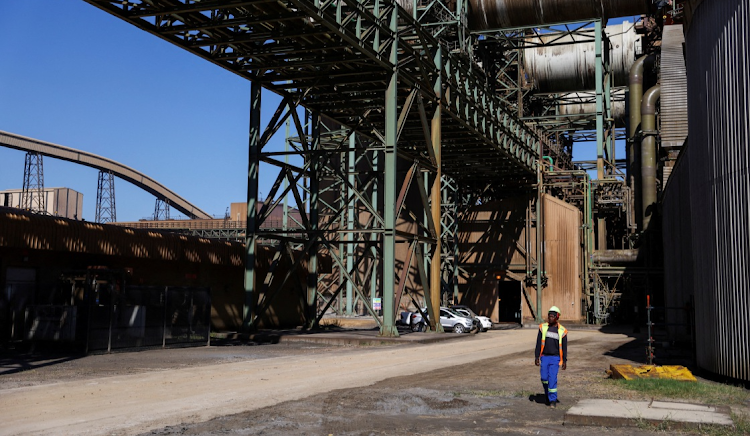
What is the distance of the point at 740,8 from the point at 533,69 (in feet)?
165

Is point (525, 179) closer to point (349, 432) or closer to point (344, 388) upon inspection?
point (344, 388)

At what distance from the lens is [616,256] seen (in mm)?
49312

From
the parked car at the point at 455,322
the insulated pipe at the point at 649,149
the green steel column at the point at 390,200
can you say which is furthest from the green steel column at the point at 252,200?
the insulated pipe at the point at 649,149

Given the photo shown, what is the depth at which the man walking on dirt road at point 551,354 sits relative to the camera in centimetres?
1168

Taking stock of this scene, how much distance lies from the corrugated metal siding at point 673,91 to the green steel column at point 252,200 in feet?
61.2

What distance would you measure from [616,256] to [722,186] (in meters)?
35.9

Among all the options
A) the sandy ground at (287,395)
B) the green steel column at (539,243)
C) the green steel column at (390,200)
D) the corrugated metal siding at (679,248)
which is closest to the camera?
the sandy ground at (287,395)

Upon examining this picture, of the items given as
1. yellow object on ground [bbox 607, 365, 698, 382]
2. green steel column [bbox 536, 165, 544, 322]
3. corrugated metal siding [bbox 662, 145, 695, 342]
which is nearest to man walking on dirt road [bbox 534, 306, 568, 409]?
yellow object on ground [bbox 607, 365, 698, 382]

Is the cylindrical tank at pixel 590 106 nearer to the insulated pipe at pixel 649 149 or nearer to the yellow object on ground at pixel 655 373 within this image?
the insulated pipe at pixel 649 149

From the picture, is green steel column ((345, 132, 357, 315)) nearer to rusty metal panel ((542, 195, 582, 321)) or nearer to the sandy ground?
rusty metal panel ((542, 195, 582, 321))

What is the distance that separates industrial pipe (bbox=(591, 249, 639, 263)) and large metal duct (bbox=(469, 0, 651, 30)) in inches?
630

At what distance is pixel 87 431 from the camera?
30.3 feet

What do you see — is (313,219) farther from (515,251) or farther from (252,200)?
(515,251)

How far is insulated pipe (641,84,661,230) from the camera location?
4597cm
